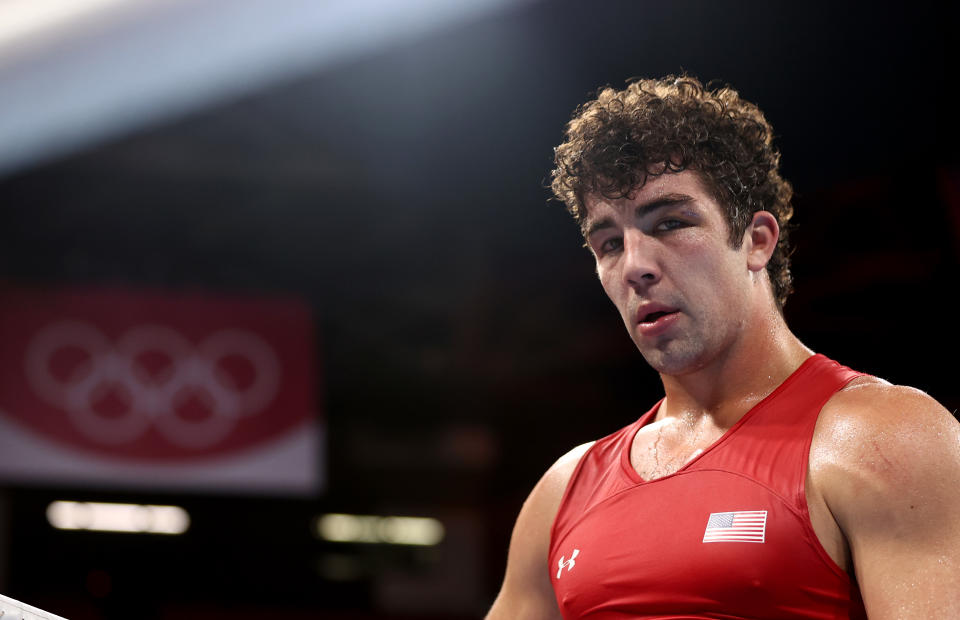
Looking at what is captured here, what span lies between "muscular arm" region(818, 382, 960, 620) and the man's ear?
1.52 feet

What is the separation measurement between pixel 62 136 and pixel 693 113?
5216 mm

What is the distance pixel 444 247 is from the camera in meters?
8.62

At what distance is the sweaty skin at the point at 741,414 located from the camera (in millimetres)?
1367

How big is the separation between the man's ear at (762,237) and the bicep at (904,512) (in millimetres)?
493

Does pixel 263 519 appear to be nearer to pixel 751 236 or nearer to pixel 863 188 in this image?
pixel 863 188

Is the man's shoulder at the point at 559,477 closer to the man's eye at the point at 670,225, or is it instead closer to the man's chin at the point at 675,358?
the man's chin at the point at 675,358

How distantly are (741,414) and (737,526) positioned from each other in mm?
287

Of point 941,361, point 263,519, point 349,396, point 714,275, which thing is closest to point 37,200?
point 349,396

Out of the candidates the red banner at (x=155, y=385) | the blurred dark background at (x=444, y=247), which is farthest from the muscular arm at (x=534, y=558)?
the red banner at (x=155, y=385)

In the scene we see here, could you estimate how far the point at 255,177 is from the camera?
7.73m

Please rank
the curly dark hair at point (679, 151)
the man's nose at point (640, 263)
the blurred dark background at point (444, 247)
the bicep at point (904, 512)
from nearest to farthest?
1. the bicep at point (904, 512)
2. the man's nose at point (640, 263)
3. the curly dark hair at point (679, 151)
4. the blurred dark background at point (444, 247)

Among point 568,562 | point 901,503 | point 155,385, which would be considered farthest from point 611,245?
point 155,385

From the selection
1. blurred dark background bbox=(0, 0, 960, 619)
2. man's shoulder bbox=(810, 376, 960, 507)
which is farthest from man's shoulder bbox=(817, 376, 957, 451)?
blurred dark background bbox=(0, 0, 960, 619)

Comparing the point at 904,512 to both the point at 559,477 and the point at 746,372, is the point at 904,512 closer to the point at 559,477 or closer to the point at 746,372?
the point at 746,372
